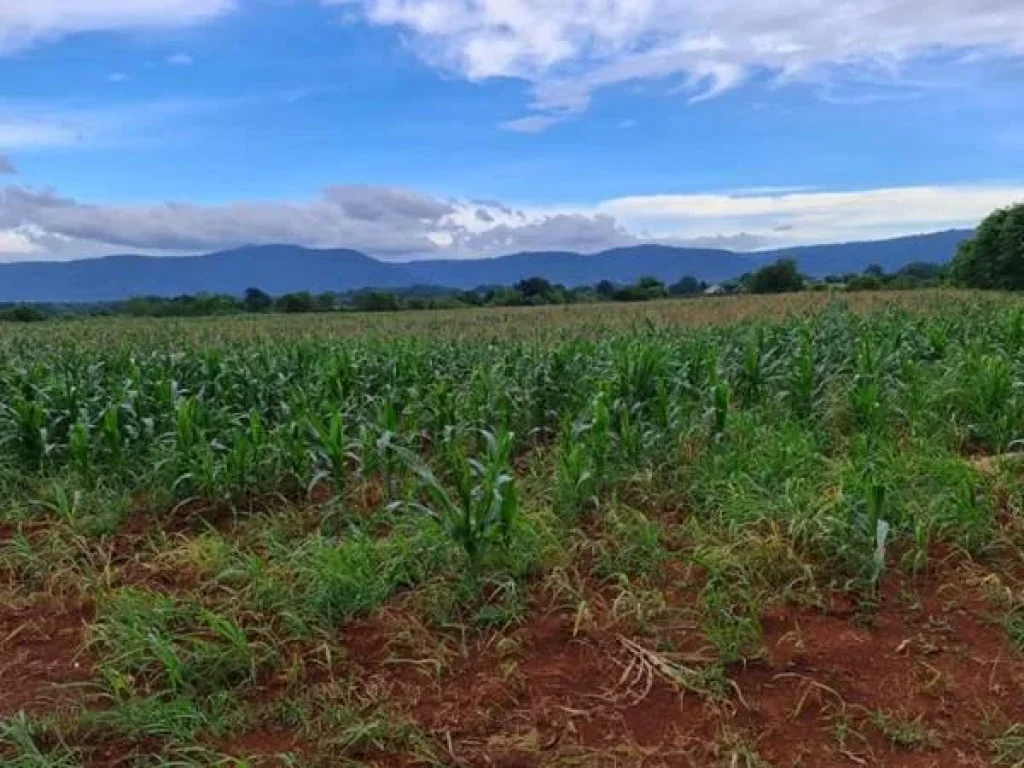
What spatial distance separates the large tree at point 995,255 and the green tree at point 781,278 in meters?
9.08

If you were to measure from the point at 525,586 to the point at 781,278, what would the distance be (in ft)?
165

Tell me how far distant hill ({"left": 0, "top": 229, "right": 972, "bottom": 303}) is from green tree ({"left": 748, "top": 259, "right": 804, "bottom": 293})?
7441 centimetres

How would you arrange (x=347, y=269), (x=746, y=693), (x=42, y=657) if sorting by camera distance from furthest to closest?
1. (x=347, y=269)
2. (x=42, y=657)
3. (x=746, y=693)

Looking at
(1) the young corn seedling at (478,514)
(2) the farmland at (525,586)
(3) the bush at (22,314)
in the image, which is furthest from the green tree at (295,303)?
(1) the young corn seedling at (478,514)

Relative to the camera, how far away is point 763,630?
120 inches

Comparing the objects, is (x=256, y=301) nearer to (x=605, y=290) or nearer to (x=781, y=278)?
(x=605, y=290)

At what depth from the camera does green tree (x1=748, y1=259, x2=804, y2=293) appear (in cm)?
5012

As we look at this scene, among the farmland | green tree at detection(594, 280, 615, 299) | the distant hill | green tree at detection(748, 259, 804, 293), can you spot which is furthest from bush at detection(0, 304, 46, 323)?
the distant hill

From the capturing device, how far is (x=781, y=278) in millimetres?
50438

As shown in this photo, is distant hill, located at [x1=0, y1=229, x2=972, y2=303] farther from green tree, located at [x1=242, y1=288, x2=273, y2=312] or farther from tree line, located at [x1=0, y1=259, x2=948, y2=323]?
green tree, located at [x1=242, y1=288, x2=273, y2=312]

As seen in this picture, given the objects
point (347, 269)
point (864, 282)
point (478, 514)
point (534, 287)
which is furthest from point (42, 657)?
point (347, 269)

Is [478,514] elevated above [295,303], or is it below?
below

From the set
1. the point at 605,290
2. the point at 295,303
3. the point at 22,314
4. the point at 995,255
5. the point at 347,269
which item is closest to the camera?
the point at 22,314

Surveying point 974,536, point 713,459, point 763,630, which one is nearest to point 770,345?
point 713,459
